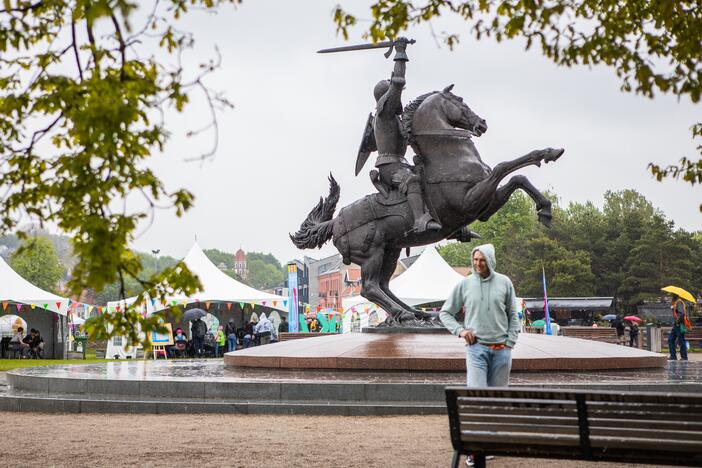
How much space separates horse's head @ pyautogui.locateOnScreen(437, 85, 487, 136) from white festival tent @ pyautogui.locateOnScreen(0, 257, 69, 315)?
20.4 m

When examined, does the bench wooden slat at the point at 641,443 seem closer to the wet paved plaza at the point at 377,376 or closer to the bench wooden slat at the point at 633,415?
the bench wooden slat at the point at 633,415

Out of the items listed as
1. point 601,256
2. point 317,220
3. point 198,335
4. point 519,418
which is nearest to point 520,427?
point 519,418

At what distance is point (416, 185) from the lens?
15734mm

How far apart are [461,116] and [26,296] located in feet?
73.0

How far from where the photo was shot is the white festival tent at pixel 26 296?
32.7 metres

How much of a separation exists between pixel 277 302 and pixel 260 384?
78.6ft

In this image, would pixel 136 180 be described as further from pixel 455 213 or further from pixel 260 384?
pixel 455 213

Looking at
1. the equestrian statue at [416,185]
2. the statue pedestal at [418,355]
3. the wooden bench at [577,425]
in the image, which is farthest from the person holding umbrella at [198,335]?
the wooden bench at [577,425]

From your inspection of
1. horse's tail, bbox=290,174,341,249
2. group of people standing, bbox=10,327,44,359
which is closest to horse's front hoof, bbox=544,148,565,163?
horse's tail, bbox=290,174,341,249

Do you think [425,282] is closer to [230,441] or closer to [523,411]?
[230,441]

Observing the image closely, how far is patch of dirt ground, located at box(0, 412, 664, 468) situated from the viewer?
25.7 ft

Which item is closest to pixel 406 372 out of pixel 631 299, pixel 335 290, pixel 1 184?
pixel 1 184

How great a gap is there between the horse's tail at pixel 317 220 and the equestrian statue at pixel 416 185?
102 centimetres

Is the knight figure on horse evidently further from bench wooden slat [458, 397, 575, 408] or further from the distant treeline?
the distant treeline
